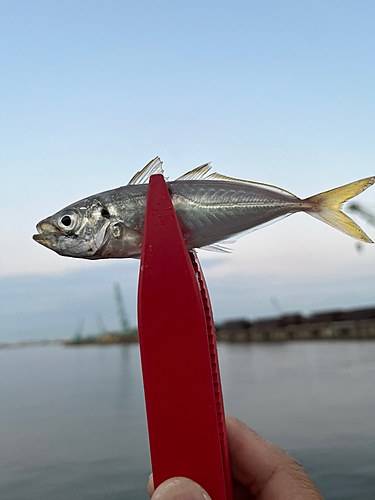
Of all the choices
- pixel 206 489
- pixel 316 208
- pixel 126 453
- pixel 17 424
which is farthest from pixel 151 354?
pixel 17 424

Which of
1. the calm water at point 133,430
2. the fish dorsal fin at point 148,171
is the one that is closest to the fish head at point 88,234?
the fish dorsal fin at point 148,171

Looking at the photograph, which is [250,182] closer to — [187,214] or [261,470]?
[187,214]

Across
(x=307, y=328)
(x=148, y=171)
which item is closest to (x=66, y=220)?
(x=148, y=171)

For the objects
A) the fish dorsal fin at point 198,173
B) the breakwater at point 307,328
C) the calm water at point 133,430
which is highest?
the fish dorsal fin at point 198,173

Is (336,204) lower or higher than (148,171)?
lower

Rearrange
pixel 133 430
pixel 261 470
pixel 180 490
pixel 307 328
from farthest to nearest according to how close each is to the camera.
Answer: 1. pixel 307 328
2. pixel 133 430
3. pixel 261 470
4. pixel 180 490

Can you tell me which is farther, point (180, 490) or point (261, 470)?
point (261, 470)

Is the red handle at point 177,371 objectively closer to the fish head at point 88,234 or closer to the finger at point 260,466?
the fish head at point 88,234
